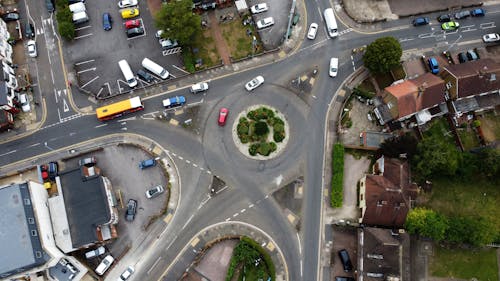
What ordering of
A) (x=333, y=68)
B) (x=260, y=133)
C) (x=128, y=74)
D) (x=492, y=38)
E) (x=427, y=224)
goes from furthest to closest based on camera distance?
(x=492, y=38) < (x=333, y=68) < (x=128, y=74) < (x=260, y=133) < (x=427, y=224)

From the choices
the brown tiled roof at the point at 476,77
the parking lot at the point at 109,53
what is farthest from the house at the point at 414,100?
the parking lot at the point at 109,53

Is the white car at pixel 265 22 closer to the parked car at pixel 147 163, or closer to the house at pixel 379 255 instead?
the parked car at pixel 147 163

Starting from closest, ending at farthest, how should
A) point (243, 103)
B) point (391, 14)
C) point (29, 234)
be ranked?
point (29, 234) → point (243, 103) → point (391, 14)

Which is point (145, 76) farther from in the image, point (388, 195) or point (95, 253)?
point (388, 195)

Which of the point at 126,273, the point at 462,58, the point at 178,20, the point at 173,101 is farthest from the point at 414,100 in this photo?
the point at 126,273

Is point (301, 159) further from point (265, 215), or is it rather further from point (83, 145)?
point (83, 145)

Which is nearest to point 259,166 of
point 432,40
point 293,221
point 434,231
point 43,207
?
point 293,221
